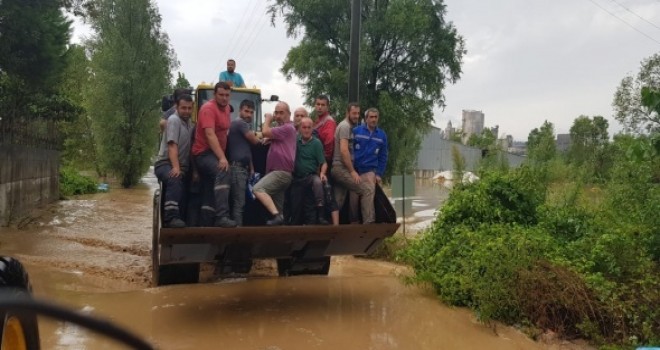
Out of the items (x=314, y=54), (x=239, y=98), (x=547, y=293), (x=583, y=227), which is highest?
(x=314, y=54)

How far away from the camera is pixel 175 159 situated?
5.46 meters

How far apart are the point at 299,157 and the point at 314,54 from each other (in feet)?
52.4

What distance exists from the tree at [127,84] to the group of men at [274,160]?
26.0 m

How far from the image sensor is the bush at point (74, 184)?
850 inches

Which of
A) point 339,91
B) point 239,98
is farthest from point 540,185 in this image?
point 339,91

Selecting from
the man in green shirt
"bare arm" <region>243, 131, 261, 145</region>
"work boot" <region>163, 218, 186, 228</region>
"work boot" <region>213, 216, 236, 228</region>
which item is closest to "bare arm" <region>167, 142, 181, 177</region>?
"work boot" <region>163, 218, 186, 228</region>

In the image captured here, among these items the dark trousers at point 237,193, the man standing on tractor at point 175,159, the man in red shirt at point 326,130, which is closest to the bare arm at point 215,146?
the dark trousers at point 237,193

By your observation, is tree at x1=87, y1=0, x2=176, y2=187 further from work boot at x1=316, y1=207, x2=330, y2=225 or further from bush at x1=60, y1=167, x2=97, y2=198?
work boot at x1=316, y1=207, x2=330, y2=225

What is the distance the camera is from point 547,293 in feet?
17.9

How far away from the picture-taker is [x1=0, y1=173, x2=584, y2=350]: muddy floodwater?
5.27m

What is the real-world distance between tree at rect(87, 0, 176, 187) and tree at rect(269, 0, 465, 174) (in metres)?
11.9

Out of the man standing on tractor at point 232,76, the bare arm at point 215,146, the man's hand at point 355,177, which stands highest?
the man standing on tractor at point 232,76

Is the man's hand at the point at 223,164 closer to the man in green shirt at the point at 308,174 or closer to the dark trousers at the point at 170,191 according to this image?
the dark trousers at the point at 170,191

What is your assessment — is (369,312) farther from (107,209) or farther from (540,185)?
(107,209)
